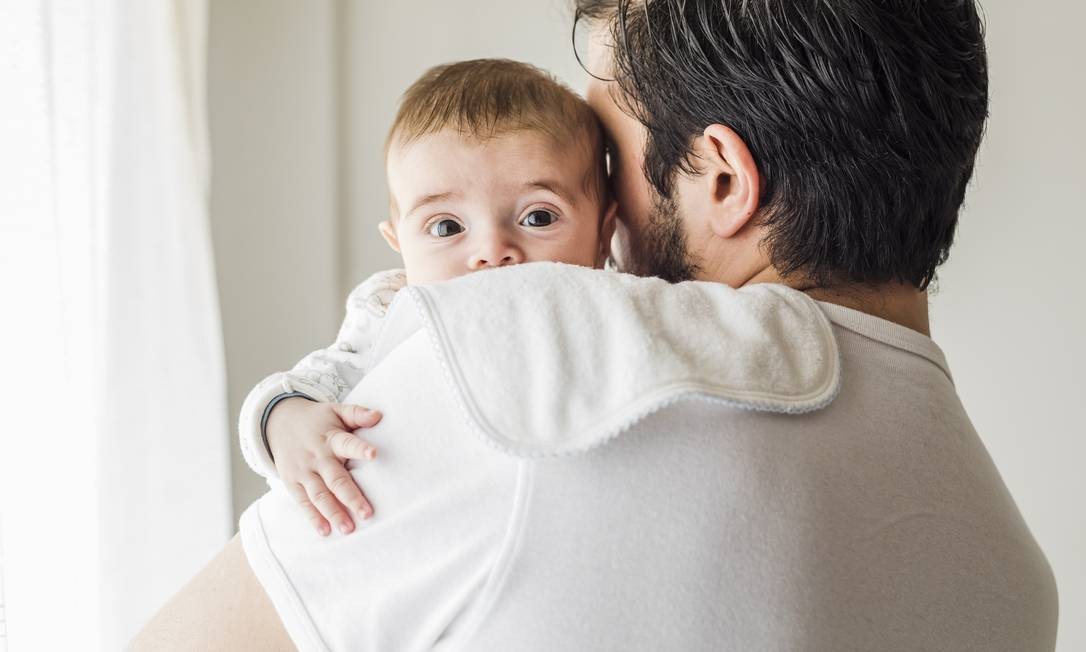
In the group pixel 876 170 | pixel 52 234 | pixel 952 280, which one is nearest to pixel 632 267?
pixel 876 170

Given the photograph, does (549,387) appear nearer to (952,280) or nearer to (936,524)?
(936,524)

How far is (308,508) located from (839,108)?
23.3 inches

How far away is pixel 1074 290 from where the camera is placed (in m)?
1.90

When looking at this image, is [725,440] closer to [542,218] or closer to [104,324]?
[542,218]

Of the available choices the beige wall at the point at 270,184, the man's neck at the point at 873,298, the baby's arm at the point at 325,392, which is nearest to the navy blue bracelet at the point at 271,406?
the baby's arm at the point at 325,392

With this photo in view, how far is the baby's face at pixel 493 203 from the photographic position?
1174mm

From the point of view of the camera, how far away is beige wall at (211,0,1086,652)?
191 cm

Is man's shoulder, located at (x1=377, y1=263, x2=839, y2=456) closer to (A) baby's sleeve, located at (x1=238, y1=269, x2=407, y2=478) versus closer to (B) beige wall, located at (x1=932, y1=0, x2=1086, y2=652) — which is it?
(A) baby's sleeve, located at (x1=238, y1=269, x2=407, y2=478)

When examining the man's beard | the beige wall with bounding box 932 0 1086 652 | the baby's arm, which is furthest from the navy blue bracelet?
the beige wall with bounding box 932 0 1086 652

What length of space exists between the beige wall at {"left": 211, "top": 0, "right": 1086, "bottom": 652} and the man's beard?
107cm

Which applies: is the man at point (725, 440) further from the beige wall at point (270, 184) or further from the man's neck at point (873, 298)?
the beige wall at point (270, 184)

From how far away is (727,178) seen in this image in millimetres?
949

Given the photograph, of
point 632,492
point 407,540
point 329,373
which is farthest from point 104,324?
point 632,492

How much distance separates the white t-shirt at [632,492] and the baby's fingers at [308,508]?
1 centimetres
